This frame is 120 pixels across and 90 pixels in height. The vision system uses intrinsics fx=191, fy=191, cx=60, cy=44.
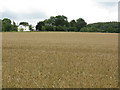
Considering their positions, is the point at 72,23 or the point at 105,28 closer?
the point at 105,28

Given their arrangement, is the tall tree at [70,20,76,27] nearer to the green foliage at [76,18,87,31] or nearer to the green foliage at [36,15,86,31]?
the green foliage at [36,15,86,31]

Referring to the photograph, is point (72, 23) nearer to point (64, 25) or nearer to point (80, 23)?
point (80, 23)

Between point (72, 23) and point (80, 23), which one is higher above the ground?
point (72, 23)

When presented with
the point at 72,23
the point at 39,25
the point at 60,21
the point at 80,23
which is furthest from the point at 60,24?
the point at 39,25

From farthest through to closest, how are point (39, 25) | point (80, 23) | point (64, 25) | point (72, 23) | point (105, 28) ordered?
point (39, 25), point (72, 23), point (80, 23), point (64, 25), point (105, 28)

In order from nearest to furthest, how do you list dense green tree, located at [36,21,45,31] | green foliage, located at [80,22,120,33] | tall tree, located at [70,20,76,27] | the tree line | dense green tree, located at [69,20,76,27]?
green foliage, located at [80,22,120,33]
the tree line
dense green tree, located at [69,20,76,27]
tall tree, located at [70,20,76,27]
dense green tree, located at [36,21,45,31]

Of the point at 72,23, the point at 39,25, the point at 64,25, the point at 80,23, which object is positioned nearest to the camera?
the point at 64,25

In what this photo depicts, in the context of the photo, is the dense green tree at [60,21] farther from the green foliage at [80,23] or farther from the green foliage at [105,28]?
the green foliage at [105,28]

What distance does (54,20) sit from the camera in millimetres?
142500

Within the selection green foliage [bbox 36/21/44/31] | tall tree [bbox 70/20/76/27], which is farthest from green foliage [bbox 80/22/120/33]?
green foliage [bbox 36/21/44/31]

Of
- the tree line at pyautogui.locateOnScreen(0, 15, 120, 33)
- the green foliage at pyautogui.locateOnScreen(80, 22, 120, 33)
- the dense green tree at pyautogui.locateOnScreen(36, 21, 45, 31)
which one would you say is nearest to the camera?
the green foliage at pyautogui.locateOnScreen(80, 22, 120, 33)

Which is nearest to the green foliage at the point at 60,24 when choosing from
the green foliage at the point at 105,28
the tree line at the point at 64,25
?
the tree line at the point at 64,25

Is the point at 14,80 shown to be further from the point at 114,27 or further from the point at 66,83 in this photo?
the point at 114,27

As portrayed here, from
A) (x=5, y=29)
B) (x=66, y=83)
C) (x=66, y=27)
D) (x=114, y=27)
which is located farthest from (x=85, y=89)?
(x=5, y=29)
